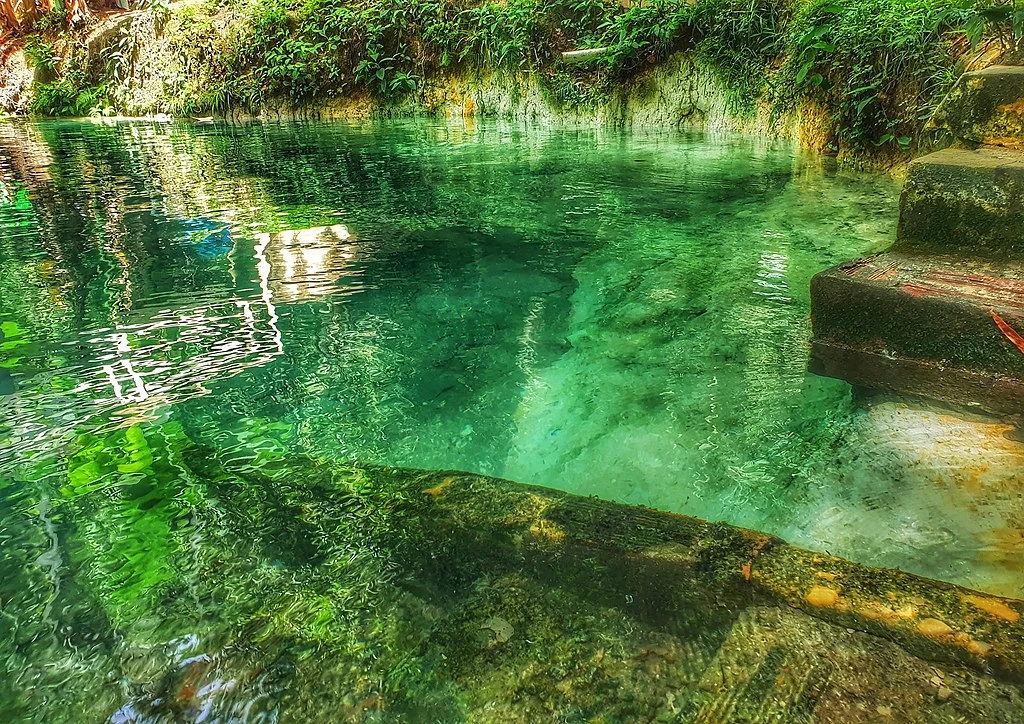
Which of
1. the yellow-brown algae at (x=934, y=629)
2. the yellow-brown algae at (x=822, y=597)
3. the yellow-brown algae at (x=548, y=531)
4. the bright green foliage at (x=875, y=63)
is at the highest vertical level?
the bright green foliage at (x=875, y=63)

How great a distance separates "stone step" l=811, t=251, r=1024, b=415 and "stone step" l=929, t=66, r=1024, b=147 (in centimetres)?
72

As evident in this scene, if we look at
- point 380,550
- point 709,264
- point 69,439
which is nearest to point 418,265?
point 709,264

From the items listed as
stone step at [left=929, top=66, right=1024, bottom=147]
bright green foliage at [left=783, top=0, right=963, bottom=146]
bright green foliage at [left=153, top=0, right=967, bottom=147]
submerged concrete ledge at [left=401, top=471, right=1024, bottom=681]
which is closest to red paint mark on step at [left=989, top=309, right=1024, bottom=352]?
stone step at [left=929, top=66, right=1024, bottom=147]

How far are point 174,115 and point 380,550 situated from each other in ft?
51.8

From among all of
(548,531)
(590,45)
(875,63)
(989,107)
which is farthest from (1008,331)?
(590,45)

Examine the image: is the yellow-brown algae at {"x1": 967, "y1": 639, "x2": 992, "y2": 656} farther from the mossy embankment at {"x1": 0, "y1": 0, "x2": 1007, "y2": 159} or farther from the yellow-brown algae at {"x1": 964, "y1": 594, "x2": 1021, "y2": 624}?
the mossy embankment at {"x1": 0, "y1": 0, "x2": 1007, "y2": 159}

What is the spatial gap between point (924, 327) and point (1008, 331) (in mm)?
280

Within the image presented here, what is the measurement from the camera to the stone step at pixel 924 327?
243cm

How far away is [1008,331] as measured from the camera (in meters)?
2.34

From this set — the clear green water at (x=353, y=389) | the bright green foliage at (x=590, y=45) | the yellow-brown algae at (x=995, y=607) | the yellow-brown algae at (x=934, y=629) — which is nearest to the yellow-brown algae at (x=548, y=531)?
the clear green water at (x=353, y=389)

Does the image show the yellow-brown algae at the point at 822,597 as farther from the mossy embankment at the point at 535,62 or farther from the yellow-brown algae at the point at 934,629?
the mossy embankment at the point at 535,62

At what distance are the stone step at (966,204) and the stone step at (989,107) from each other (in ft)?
0.27

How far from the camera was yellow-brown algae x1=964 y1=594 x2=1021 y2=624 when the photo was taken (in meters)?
1.39

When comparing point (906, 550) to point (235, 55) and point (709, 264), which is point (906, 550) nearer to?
point (709, 264)
